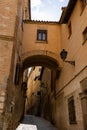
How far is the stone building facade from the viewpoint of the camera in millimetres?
7562

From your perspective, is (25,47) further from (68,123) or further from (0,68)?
(68,123)

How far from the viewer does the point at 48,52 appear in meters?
12.1

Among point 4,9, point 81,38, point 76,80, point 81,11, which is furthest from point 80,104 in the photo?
point 4,9

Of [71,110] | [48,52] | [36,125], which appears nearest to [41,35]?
[48,52]

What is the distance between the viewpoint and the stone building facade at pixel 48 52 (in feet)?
24.8

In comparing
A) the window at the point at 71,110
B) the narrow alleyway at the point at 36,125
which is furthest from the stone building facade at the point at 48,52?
the narrow alleyway at the point at 36,125

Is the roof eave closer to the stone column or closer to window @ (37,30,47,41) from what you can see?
window @ (37,30,47,41)

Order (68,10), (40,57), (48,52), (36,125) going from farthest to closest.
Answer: (36,125), (40,57), (48,52), (68,10)

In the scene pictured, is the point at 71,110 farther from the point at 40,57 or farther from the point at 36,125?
the point at 36,125

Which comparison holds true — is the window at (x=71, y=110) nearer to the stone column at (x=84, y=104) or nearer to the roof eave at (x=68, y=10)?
the stone column at (x=84, y=104)

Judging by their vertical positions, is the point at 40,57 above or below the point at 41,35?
below

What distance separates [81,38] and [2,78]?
152 inches

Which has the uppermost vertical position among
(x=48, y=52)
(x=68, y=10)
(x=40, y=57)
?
(x=68, y=10)

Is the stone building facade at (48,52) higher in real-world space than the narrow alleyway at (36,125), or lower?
higher
